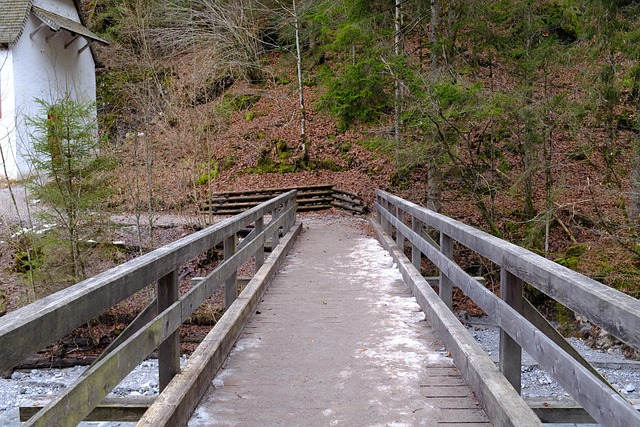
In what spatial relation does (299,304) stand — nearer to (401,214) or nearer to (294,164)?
(401,214)

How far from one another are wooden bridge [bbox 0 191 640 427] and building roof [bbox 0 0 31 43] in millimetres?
20921

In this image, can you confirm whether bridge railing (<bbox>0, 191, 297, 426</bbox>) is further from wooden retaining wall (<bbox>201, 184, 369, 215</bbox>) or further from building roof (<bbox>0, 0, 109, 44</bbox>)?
building roof (<bbox>0, 0, 109, 44</bbox>)

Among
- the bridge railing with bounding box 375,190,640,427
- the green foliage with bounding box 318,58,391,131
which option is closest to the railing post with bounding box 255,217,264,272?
the bridge railing with bounding box 375,190,640,427

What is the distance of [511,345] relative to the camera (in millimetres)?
3467

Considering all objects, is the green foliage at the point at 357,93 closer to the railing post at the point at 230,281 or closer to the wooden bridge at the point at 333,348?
the wooden bridge at the point at 333,348

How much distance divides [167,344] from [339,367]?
1.39 m

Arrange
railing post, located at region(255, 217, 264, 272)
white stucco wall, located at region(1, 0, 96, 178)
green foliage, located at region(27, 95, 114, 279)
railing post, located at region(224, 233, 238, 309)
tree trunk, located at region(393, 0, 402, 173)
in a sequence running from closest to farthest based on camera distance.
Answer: railing post, located at region(224, 233, 238, 309), railing post, located at region(255, 217, 264, 272), green foliage, located at region(27, 95, 114, 279), tree trunk, located at region(393, 0, 402, 173), white stucco wall, located at region(1, 0, 96, 178)

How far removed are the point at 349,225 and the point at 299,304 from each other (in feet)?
31.8

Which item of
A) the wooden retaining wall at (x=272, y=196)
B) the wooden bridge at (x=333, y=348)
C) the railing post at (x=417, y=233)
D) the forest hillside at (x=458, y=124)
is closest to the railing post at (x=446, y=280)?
the wooden bridge at (x=333, y=348)

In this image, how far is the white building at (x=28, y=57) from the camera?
2277 cm

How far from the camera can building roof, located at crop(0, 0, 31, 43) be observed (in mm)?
22781

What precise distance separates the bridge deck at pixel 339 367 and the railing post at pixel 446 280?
1.06ft

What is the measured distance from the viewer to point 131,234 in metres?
16.0

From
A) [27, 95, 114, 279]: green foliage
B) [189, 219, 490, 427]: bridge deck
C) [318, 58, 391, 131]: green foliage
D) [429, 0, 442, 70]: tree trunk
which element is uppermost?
[429, 0, 442, 70]: tree trunk
